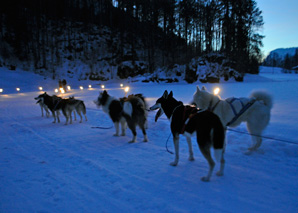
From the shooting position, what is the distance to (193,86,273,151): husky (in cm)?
385

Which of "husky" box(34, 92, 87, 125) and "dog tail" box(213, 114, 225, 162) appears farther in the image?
"husky" box(34, 92, 87, 125)

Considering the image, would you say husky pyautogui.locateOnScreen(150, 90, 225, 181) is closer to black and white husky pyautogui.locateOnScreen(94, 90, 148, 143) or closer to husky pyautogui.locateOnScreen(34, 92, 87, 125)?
black and white husky pyautogui.locateOnScreen(94, 90, 148, 143)

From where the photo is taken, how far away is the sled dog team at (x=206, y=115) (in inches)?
109

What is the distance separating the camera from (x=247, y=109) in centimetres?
391

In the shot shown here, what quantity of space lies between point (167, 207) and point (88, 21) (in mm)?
51743

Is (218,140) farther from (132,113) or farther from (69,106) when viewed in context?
(69,106)

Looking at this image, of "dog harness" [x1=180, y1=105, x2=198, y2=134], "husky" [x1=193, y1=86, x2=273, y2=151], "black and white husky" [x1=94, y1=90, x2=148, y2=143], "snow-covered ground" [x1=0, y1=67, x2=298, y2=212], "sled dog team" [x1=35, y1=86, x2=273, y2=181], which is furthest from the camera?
Result: "black and white husky" [x1=94, y1=90, x2=148, y2=143]

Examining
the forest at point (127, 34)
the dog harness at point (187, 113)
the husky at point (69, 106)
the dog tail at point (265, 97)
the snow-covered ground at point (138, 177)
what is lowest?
the snow-covered ground at point (138, 177)

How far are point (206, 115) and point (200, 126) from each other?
0.72ft

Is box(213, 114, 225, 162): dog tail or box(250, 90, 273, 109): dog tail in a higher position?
box(250, 90, 273, 109): dog tail

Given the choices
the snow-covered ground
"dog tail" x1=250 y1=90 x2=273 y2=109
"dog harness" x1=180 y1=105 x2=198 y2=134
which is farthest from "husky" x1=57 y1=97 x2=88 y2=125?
"dog tail" x1=250 y1=90 x2=273 y2=109

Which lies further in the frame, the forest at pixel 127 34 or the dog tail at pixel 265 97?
the forest at pixel 127 34

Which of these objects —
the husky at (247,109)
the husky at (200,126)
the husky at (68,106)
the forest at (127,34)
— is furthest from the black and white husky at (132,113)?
the forest at (127,34)

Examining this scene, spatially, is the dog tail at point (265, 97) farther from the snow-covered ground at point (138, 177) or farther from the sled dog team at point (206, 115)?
the snow-covered ground at point (138, 177)
